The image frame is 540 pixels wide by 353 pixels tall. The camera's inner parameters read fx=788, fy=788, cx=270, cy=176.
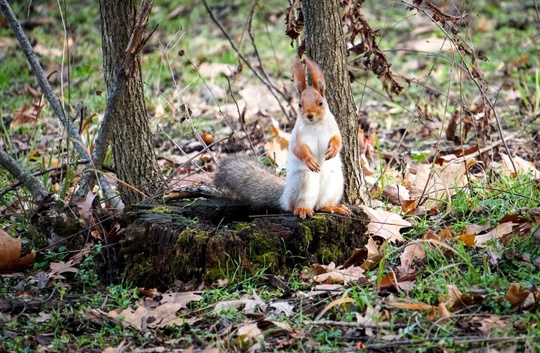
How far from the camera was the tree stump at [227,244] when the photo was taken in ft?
13.0

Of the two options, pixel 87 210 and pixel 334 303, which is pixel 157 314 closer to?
pixel 334 303

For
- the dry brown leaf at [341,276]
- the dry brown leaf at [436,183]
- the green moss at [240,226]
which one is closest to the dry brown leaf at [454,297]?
the dry brown leaf at [341,276]

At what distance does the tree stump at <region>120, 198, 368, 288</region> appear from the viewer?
395 cm

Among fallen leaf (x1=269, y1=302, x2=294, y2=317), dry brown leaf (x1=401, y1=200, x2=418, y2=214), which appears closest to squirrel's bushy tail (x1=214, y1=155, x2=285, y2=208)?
dry brown leaf (x1=401, y1=200, x2=418, y2=214)

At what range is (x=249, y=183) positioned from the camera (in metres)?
4.42

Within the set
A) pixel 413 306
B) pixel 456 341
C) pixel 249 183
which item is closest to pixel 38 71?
pixel 249 183

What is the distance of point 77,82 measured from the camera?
8.12 metres

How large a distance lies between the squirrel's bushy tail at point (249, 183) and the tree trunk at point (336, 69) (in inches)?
16.7

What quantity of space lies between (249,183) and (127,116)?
2.86 feet

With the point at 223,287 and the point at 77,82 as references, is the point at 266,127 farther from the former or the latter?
the point at 223,287

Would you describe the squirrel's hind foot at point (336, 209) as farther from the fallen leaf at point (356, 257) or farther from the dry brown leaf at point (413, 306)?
the dry brown leaf at point (413, 306)

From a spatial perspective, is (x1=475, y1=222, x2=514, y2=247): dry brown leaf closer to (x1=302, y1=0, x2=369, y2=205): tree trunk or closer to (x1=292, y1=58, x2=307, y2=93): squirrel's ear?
(x1=302, y1=0, x2=369, y2=205): tree trunk

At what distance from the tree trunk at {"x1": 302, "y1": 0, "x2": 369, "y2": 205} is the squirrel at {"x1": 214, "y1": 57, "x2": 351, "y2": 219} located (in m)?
0.33

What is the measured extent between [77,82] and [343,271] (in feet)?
16.5
